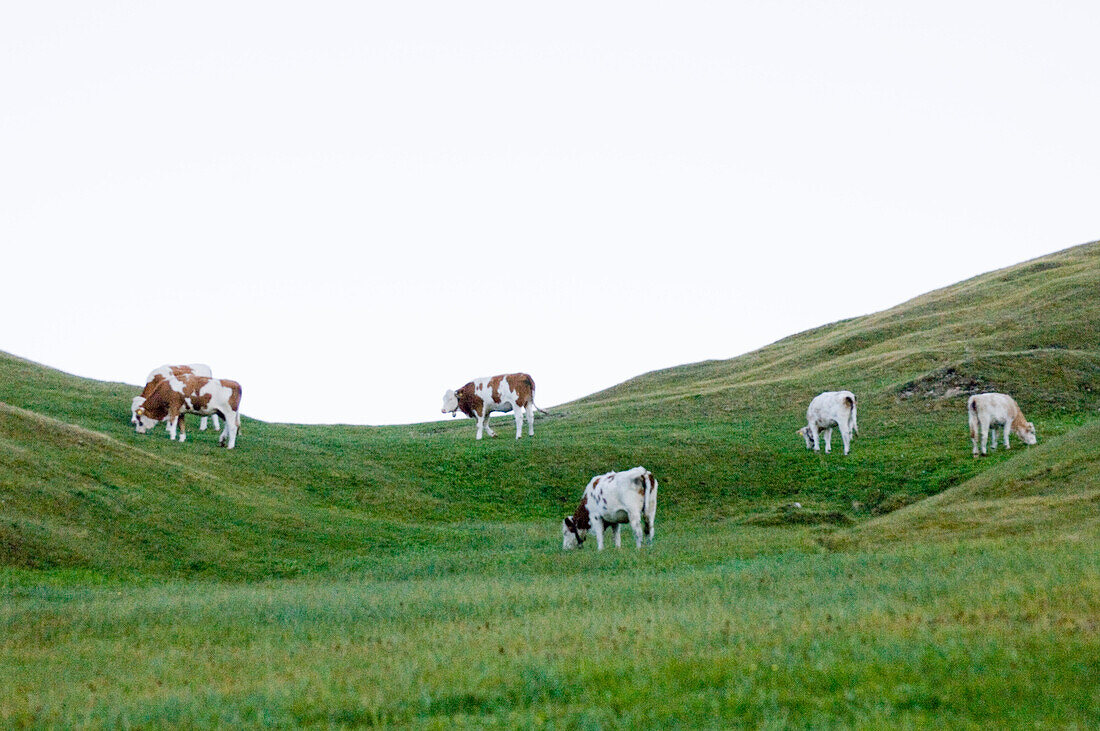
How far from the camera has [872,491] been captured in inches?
1411

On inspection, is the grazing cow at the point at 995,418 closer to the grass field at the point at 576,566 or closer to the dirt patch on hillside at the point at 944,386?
the grass field at the point at 576,566

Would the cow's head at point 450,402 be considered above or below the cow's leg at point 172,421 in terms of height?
above

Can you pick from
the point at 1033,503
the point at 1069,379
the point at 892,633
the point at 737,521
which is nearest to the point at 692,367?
the point at 1069,379

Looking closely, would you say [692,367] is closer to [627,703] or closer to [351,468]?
[351,468]

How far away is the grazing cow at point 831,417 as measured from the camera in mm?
42281

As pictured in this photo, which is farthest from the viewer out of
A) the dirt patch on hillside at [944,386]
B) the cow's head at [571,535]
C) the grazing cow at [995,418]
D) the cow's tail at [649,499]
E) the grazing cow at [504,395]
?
the grazing cow at [504,395]

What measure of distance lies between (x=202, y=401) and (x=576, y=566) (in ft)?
75.7

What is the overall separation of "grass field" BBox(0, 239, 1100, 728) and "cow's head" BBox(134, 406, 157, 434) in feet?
2.18

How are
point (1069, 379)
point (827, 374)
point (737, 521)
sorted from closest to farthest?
point (737, 521), point (1069, 379), point (827, 374)

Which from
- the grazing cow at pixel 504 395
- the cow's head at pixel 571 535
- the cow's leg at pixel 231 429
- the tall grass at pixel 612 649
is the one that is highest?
the grazing cow at pixel 504 395

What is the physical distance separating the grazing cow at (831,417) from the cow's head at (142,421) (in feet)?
80.2

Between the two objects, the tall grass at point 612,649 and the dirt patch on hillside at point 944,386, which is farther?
the dirt patch on hillside at point 944,386

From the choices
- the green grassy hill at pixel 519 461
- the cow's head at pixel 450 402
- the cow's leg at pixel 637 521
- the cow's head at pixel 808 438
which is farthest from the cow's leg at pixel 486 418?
the cow's leg at pixel 637 521

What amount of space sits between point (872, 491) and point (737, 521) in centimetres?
569
